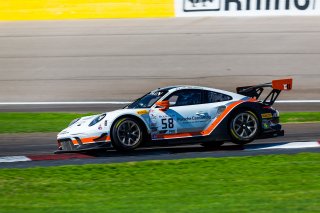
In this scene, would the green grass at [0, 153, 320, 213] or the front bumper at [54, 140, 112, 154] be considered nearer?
the green grass at [0, 153, 320, 213]

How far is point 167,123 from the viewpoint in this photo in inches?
456

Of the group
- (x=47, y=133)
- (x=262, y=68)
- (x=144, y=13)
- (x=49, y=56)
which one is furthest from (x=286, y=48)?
(x=47, y=133)

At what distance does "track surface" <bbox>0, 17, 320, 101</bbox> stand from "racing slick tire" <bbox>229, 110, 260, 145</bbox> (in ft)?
32.2

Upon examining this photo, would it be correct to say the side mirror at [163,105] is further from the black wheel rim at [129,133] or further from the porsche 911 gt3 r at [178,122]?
the black wheel rim at [129,133]

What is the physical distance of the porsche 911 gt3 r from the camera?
449 inches

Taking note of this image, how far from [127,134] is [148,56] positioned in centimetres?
1448

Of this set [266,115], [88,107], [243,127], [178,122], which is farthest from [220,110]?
[88,107]

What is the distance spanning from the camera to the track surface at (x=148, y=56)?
23.0 metres

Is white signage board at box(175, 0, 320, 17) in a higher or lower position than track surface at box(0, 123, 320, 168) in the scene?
higher

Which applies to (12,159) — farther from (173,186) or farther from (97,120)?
(173,186)

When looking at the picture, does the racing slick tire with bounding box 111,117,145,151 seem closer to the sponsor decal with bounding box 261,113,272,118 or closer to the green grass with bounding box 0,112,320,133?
the sponsor decal with bounding box 261,113,272,118

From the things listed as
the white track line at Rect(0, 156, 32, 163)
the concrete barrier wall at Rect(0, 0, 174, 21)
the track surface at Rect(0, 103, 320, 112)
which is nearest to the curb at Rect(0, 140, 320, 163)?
the white track line at Rect(0, 156, 32, 163)

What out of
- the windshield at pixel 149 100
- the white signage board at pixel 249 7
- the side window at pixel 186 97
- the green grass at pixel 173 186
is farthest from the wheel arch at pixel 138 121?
the white signage board at pixel 249 7

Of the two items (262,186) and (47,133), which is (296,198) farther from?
(47,133)
